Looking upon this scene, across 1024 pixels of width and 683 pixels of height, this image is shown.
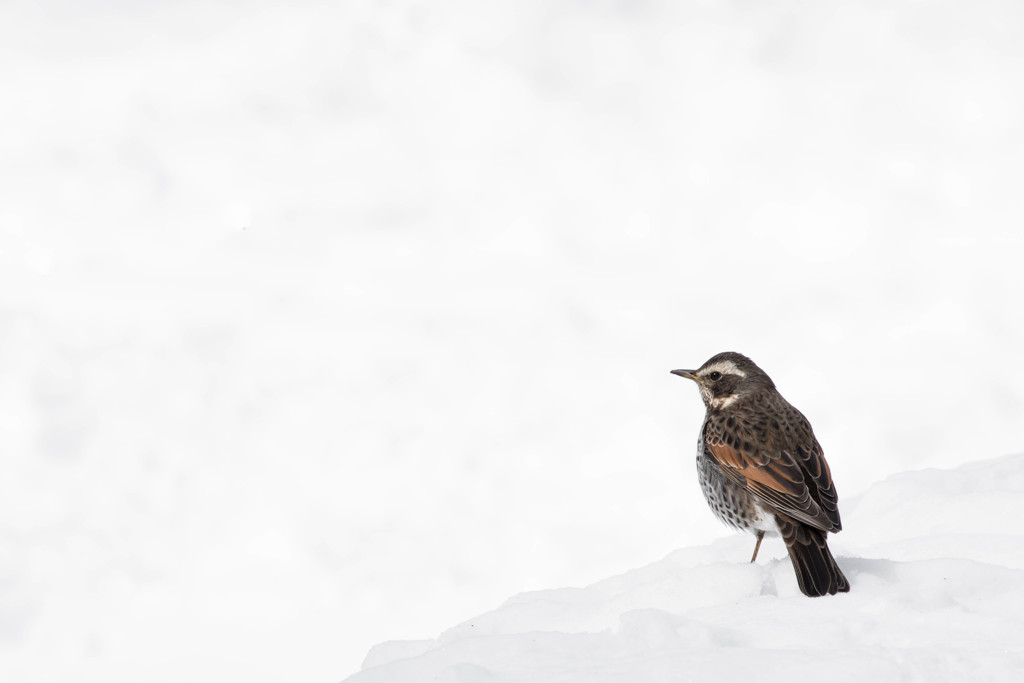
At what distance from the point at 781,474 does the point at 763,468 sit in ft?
0.50

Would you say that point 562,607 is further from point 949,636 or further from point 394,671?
point 949,636

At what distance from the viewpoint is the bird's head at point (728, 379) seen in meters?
8.80

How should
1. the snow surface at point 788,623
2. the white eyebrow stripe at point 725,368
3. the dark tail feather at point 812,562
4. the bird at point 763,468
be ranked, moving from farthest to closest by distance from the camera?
the white eyebrow stripe at point 725,368 → the bird at point 763,468 → the dark tail feather at point 812,562 → the snow surface at point 788,623

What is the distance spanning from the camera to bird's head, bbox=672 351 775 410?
28.9ft

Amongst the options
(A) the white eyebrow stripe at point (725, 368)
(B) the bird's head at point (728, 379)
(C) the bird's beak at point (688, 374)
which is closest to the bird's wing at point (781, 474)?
(B) the bird's head at point (728, 379)

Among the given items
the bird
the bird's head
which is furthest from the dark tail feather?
the bird's head

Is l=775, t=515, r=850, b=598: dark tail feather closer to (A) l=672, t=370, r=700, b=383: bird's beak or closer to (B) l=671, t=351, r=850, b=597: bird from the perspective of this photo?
(B) l=671, t=351, r=850, b=597: bird

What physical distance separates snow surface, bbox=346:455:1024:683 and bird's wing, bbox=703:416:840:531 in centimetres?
39

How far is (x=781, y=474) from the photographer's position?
7.91 meters

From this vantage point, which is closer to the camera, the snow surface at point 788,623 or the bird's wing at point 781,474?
the snow surface at point 788,623

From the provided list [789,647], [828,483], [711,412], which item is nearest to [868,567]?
[828,483]

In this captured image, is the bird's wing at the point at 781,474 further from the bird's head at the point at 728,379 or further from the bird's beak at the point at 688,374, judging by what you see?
the bird's beak at the point at 688,374

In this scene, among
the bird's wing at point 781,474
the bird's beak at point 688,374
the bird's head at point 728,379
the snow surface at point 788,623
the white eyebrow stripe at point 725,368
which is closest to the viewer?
the snow surface at point 788,623

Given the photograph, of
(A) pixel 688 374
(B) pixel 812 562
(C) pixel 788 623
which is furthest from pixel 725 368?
(C) pixel 788 623
